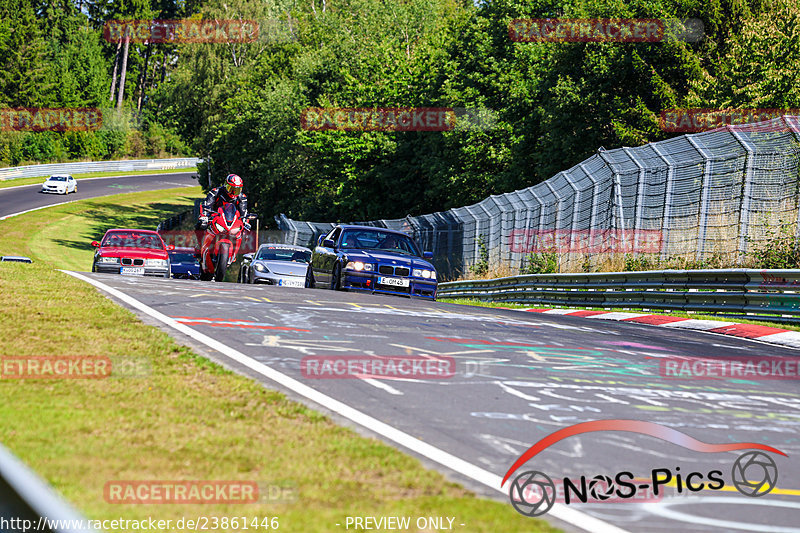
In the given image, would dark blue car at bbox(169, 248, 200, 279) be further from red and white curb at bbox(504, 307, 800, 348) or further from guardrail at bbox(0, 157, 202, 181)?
guardrail at bbox(0, 157, 202, 181)

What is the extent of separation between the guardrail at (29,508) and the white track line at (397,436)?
7.63 ft

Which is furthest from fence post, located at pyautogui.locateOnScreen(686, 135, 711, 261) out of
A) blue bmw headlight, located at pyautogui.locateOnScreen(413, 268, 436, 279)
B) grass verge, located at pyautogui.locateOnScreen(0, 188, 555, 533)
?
grass verge, located at pyautogui.locateOnScreen(0, 188, 555, 533)

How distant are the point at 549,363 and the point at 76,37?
350 ft

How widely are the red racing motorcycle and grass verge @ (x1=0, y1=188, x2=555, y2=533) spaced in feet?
35.5

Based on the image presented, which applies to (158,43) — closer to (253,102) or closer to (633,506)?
(253,102)

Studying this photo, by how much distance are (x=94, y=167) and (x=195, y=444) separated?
93427 millimetres

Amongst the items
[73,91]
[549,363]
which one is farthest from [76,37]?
[549,363]

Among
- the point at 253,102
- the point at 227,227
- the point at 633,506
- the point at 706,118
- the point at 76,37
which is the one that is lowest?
the point at 633,506

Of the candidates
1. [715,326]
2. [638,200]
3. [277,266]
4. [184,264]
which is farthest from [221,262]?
[715,326]

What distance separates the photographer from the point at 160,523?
3.46 meters

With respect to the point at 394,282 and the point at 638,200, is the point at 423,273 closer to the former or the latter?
the point at 394,282

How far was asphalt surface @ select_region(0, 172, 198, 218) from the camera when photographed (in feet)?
219

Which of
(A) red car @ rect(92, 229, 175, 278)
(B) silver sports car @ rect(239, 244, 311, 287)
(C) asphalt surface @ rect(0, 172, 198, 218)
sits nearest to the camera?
(B) silver sports car @ rect(239, 244, 311, 287)

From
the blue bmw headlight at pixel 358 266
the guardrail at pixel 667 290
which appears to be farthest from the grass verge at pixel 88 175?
the blue bmw headlight at pixel 358 266
